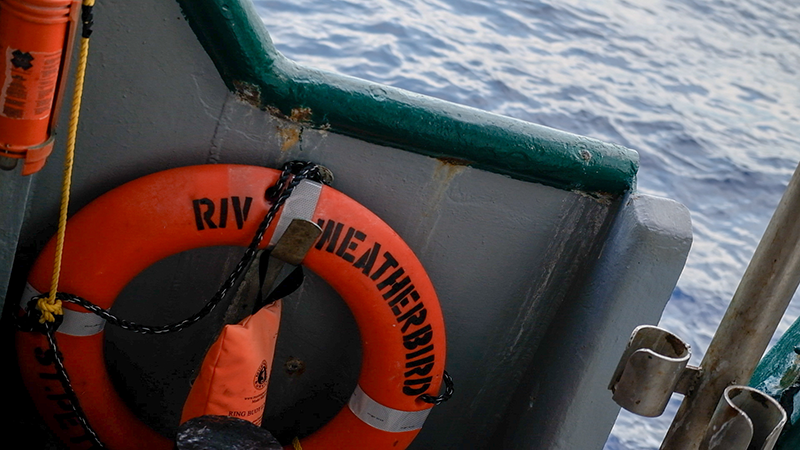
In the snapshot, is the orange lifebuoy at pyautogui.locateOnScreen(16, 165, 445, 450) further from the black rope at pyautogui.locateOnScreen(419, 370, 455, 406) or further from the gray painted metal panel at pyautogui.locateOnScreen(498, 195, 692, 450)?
the gray painted metal panel at pyautogui.locateOnScreen(498, 195, 692, 450)

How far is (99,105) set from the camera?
5.42ft

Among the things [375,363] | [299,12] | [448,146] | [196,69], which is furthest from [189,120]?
[299,12]

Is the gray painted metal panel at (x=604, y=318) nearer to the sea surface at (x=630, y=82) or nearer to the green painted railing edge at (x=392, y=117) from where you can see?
the green painted railing edge at (x=392, y=117)

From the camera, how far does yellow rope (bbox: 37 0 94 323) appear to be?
1.37 m

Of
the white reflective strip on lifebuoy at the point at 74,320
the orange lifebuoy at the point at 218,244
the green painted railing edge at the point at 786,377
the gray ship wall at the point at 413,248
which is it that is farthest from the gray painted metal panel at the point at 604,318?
the white reflective strip on lifebuoy at the point at 74,320

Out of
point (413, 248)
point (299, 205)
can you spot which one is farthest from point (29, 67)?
point (413, 248)

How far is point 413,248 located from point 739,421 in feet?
3.02

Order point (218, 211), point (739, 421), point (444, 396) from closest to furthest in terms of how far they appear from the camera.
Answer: point (739, 421) < point (218, 211) < point (444, 396)

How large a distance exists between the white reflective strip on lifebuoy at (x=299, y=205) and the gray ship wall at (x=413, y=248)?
0.11 meters

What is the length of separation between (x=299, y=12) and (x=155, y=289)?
5037 millimetres

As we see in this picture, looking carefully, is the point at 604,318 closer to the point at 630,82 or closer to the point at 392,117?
the point at 392,117

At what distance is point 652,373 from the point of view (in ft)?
3.65

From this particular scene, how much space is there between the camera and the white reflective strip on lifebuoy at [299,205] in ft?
5.29

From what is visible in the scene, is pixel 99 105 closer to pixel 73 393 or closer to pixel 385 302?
pixel 73 393
